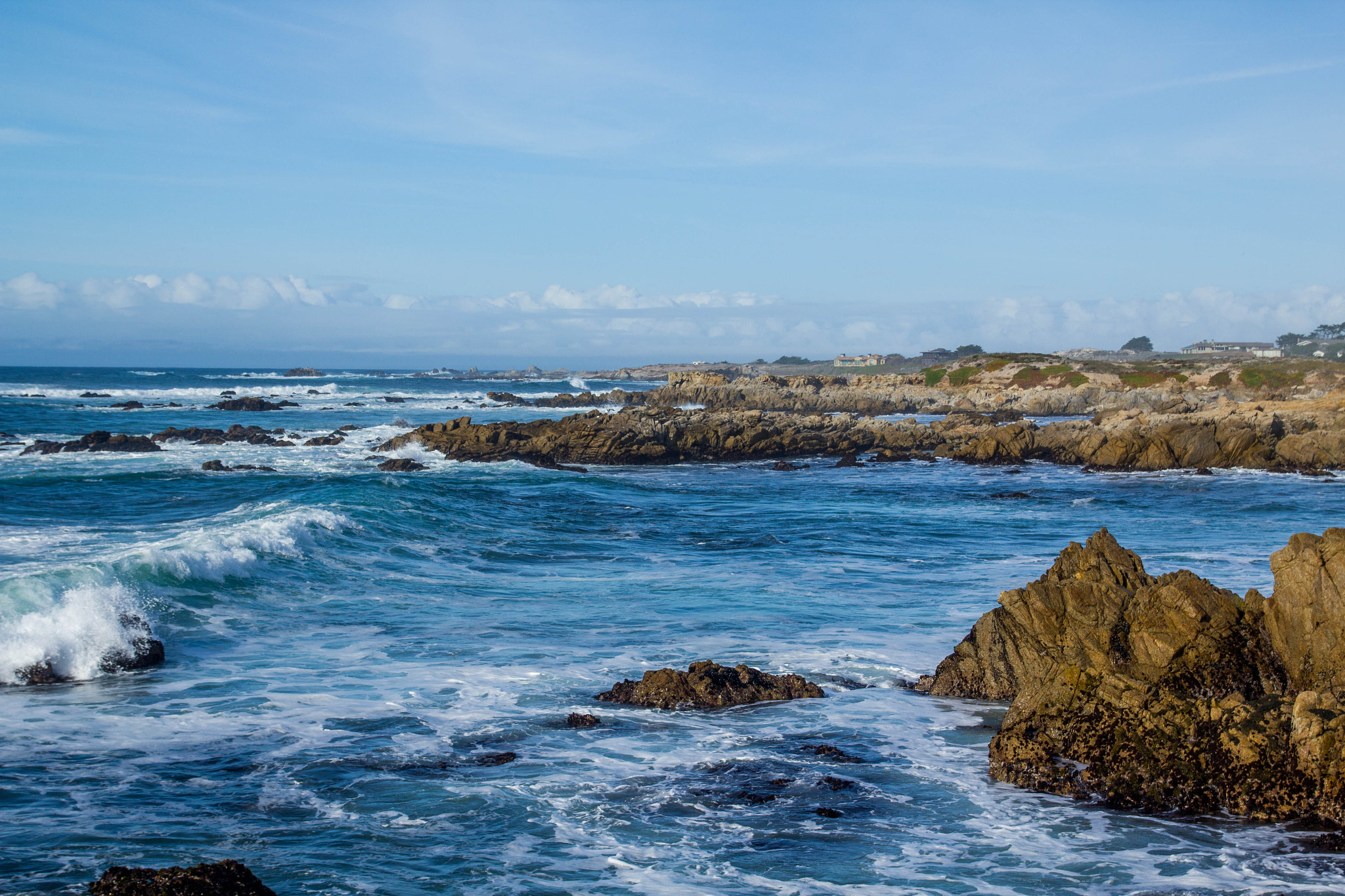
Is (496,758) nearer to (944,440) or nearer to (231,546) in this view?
(231,546)

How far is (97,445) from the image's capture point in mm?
34156

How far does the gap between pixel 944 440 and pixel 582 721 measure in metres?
35.1

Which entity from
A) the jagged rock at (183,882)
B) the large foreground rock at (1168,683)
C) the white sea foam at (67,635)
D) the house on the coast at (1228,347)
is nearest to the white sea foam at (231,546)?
the white sea foam at (67,635)

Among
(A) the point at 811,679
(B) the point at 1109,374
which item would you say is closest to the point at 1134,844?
(A) the point at 811,679

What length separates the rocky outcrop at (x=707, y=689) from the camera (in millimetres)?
9094

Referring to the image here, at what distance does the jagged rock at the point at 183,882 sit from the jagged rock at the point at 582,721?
12.5 feet

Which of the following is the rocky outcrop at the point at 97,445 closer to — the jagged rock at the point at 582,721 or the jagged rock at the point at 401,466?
the jagged rock at the point at 401,466

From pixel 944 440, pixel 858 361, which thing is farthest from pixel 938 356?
pixel 944 440

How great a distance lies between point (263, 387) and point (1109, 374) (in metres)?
78.8

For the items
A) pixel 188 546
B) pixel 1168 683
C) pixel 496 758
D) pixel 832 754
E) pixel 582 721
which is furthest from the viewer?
pixel 188 546

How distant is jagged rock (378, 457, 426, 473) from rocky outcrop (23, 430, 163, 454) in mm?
10298

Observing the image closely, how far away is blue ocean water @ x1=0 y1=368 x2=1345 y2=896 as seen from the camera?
5871mm

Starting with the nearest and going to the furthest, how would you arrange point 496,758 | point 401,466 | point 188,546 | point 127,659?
point 496,758, point 127,659, point 188,546, point 401,466

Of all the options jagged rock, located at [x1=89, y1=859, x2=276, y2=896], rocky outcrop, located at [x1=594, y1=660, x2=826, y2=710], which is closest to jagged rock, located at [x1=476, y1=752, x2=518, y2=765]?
rocky outcrop, located at [x1=594, y1=660, x2=826, y2=710]
